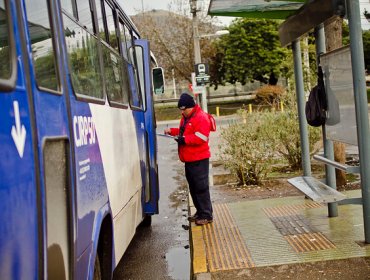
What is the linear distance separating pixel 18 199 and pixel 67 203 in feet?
2.32

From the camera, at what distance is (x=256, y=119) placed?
11.0 m

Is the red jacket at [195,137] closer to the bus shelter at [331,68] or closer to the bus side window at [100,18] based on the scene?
the bus shelter at [331,68]

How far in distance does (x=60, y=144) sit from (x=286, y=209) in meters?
5.39

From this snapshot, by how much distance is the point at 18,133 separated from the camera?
2229 mm

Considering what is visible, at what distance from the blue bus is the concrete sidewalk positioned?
3.60 feet

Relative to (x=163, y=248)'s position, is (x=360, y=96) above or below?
above

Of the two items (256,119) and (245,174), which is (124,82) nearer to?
(245,174)

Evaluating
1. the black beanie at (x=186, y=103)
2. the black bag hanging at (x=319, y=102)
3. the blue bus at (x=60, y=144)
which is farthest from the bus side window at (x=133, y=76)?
the black bag hanging at (x=319, y=102)

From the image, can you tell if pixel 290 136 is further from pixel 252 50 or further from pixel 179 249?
pixel 252 50

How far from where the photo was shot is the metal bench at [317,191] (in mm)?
5367

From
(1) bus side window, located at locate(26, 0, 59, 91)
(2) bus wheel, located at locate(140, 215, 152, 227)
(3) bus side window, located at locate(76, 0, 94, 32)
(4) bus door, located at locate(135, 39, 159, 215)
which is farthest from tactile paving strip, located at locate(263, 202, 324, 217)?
(1) bus side window, located at locate(26, 0, 59, 91)

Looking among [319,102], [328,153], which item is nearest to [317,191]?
[328,153]

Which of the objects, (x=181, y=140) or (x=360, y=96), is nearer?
(x=360, y=96)

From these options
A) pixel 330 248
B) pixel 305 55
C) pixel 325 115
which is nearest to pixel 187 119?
pixel 325 115
